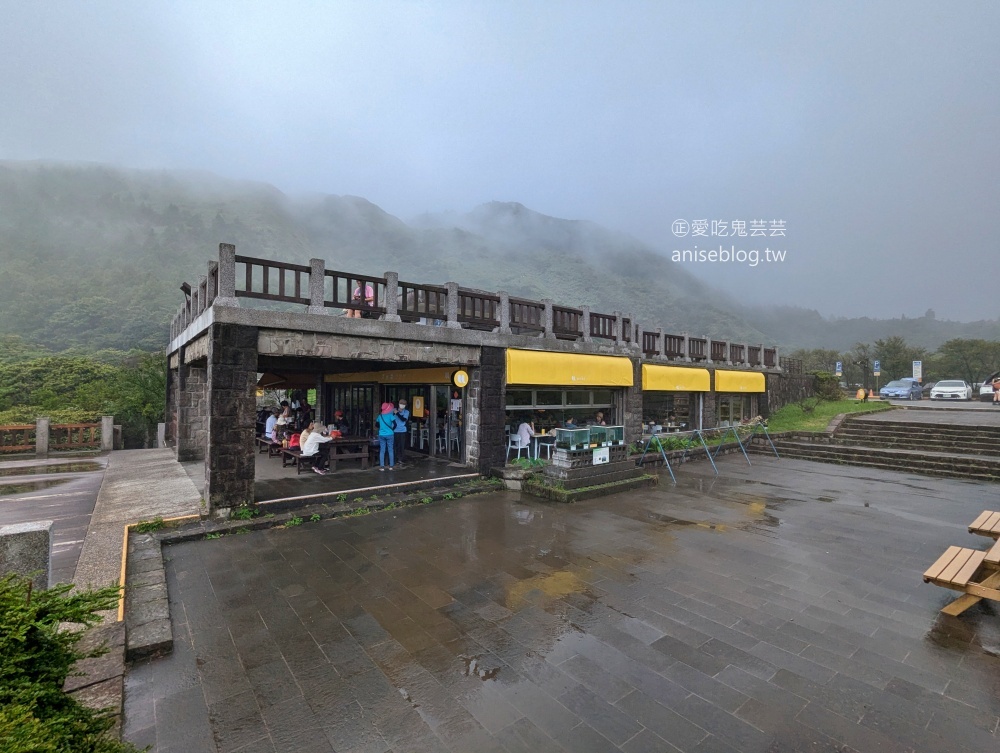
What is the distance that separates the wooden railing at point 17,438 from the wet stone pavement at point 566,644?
13303 millimetres

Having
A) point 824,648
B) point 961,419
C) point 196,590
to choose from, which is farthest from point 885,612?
point 961,419

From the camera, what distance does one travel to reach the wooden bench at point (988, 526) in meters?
5.41

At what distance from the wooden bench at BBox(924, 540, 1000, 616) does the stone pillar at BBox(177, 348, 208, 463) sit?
14595mm

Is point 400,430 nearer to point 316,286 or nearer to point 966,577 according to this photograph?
point 316,286

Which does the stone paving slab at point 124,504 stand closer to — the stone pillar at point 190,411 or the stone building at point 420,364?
the stone pillar at point 190,411

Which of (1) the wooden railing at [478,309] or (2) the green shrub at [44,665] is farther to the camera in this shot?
(1) the wooden railing at [478,309]

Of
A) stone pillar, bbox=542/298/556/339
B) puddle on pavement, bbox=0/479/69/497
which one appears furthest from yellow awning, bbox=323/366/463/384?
puddle on pavement, bbox=0/479/69/497

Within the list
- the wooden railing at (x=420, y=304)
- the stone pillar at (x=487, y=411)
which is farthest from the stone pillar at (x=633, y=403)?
the stone pillar at (x=487, y=411)

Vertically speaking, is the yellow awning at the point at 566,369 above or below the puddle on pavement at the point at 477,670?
above

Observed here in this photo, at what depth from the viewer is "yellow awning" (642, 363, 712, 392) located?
14.4 meters

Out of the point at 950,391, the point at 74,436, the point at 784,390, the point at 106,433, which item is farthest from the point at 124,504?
the point at 950,391

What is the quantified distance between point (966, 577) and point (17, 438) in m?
22.4

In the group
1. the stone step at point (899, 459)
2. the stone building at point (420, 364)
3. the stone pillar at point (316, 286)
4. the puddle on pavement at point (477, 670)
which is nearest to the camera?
the puddle on pavement at point (477, 670)

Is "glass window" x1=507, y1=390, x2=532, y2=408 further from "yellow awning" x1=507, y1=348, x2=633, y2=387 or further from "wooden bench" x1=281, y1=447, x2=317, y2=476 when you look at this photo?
"wooden bench" x1=281, y1=447, x2=317, y2=476
